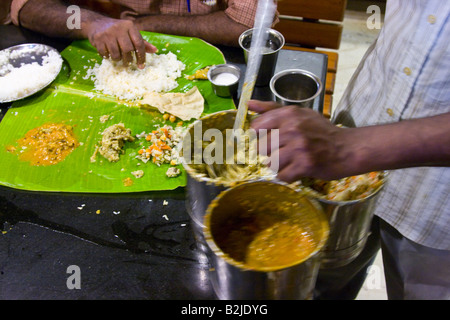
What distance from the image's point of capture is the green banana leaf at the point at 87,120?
1668 millimetres

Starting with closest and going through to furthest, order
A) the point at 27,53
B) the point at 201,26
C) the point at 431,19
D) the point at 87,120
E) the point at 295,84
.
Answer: the point at 431,19 < the point at 295,84 < the point at 87,120 < the point at 27,53 < the point at 201,26

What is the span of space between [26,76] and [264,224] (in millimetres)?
1747

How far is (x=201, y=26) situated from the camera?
2443mm

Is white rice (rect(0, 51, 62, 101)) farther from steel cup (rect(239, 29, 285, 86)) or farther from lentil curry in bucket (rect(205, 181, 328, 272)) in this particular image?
lentil curry in bucket (rect(205, 181, 328, 272))

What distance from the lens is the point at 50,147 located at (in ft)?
5.98

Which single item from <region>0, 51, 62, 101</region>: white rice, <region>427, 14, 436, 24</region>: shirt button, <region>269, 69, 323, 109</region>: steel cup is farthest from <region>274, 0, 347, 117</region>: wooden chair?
<region>0, 51, 62, 101</region>: white rice

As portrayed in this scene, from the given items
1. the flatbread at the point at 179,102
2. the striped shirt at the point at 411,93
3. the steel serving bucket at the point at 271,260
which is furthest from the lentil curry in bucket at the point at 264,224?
the flatbread at the point at 179,102

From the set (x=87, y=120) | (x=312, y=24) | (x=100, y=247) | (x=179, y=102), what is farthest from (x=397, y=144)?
(x=312, y=24)

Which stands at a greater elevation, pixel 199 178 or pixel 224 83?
pixel 199 178

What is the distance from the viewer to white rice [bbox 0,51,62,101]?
205 centimetres

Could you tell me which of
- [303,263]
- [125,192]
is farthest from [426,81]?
[125,192]

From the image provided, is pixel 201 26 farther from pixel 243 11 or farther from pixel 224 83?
pixel 224 83

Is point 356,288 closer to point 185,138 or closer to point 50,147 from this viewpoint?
point 185,138
